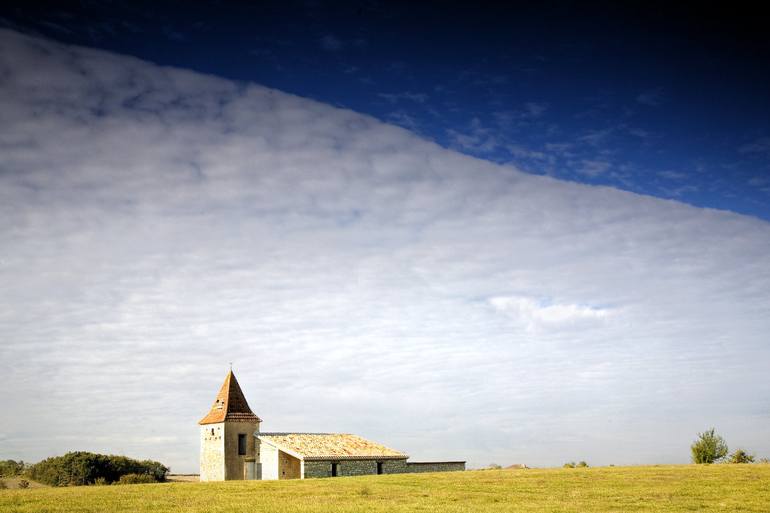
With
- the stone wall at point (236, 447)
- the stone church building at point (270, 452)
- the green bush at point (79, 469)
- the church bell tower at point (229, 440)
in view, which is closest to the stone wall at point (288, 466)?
the stone church building at point (270, 452)

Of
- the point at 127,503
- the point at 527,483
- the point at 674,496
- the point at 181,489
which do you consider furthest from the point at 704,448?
the point at 127,503

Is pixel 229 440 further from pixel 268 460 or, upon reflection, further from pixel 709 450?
pixel 709 450

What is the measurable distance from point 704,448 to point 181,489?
1610 inches

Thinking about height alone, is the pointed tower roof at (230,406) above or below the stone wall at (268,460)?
above

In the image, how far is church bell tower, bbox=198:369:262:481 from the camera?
5616 centimetres

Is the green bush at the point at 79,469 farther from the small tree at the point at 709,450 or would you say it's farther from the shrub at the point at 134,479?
the small tree at the point at 709,450

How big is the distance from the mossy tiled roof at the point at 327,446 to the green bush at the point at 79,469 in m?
12.7

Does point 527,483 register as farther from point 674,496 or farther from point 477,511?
point 477,511

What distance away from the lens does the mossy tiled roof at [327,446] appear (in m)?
53.2

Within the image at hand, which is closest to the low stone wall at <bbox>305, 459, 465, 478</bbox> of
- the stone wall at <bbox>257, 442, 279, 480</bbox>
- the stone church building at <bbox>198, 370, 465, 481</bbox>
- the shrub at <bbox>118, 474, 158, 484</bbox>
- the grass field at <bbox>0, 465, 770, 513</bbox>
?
the stone church building at <bbox>198, 370, 465, 481</bbox>

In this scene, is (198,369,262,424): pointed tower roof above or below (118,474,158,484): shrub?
above

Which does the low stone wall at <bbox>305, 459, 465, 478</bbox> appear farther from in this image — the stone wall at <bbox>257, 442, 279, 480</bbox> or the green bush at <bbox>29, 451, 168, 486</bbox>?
the green bush at <bbox>29, 451, 168, 486</bbox>

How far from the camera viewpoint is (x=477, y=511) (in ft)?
84.1

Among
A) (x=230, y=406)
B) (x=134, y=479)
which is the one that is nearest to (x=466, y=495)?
(x=230, y=406)
